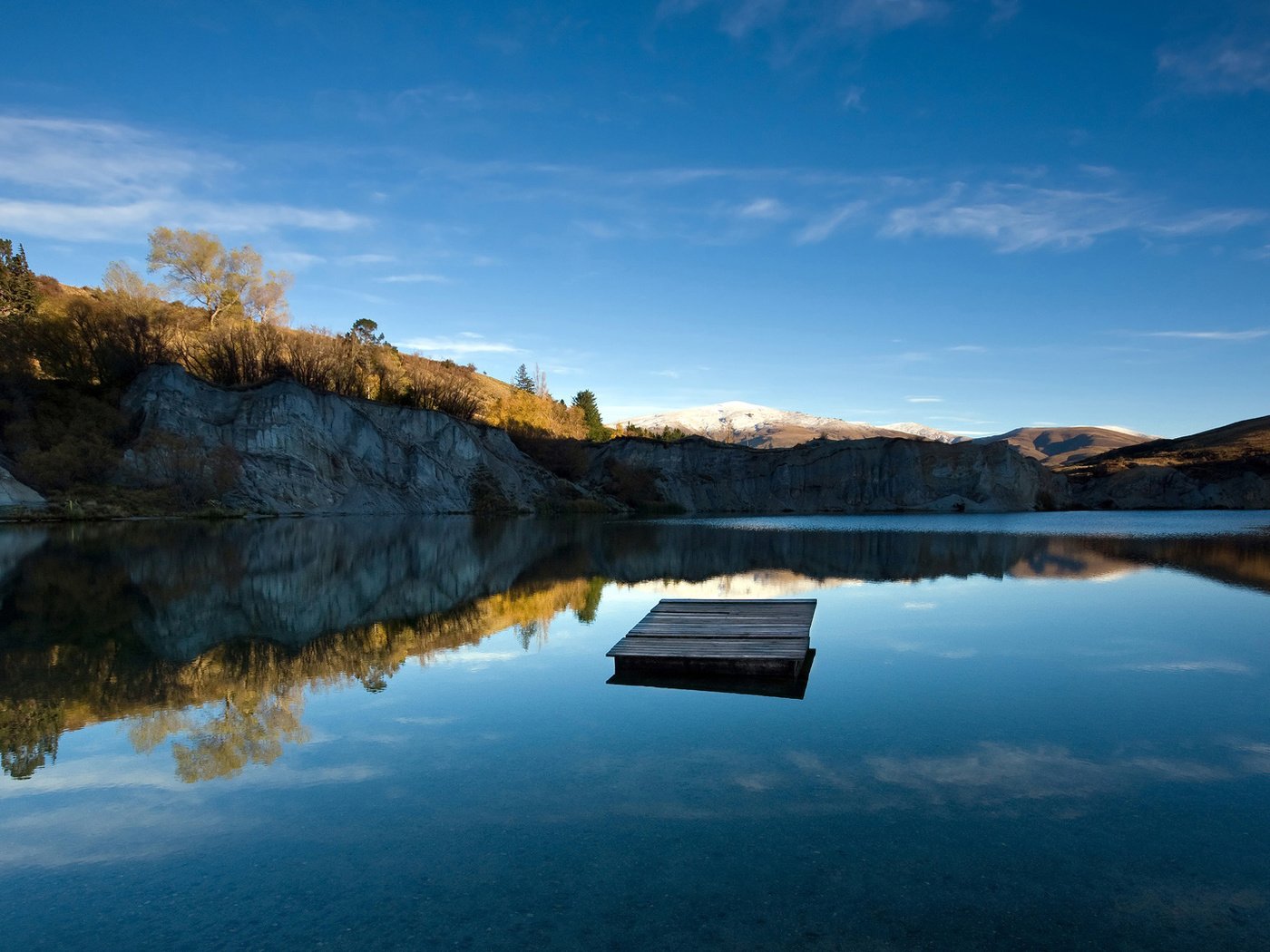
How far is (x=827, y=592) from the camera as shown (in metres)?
17.6

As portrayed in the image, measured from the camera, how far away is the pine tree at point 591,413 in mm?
114875

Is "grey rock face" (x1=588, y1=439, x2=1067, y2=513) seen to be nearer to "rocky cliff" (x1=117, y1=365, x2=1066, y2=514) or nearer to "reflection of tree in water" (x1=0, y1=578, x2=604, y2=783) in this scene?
"rocky cliff" (x1=117, y1=365, x2=1066, y2=514)

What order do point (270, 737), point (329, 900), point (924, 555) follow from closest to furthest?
point (329, 900), point (270, 737), point (924, 555)

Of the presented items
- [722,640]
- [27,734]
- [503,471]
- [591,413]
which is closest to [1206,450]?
[591,413]

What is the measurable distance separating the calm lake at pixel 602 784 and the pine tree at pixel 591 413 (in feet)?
330

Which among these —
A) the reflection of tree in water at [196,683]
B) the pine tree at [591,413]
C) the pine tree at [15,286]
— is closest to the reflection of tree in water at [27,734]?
the reflection of tree in water at [196,683]

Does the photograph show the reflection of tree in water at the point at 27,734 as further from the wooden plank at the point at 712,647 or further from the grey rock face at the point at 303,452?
the grey rock face at the point at 303,452

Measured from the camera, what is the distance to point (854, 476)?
8762cm

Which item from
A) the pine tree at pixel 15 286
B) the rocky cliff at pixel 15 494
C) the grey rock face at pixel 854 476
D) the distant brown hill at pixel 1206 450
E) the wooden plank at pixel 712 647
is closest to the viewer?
the wooden plank at pixel 712 647

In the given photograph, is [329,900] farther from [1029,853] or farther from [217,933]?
[1029,853]

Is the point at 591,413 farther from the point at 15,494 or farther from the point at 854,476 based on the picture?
the point at 15,494

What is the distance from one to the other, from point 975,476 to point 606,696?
8799cm

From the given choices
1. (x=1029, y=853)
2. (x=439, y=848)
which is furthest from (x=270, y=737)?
(x=1029, y=853)

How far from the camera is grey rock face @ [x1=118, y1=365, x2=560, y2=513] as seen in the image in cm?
4356
